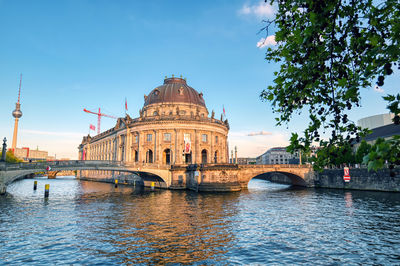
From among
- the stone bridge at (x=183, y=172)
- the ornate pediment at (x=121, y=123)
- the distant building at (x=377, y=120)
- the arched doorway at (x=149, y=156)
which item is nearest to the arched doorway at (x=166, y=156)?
the arched doorway at (x=149, y=156)

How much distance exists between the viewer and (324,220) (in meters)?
22.5

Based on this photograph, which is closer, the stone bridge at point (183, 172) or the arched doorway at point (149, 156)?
the stone bridge at point (183, 172)

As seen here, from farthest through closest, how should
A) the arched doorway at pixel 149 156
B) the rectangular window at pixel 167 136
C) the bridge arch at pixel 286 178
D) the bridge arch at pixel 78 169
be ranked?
the arched doorway at pixel 149 156, the rectangular window at pixel 167 136, the bridge arch at pixel 286 178, the bridge arch at pixel 78 169

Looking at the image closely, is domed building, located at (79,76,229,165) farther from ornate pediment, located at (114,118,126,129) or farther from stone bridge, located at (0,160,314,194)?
stone bridge, located at (0,160,314,194)

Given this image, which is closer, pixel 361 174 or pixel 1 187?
pixel 1 187

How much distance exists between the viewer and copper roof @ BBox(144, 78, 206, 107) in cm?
7519

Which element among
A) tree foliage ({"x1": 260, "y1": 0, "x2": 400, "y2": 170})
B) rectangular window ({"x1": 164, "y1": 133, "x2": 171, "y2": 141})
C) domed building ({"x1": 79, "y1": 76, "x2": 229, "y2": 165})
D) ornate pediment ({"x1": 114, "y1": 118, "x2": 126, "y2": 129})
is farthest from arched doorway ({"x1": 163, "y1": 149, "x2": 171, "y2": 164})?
tree foliage ({"x1": 260, "y1": 0, "x2": 400, "y2": 170})

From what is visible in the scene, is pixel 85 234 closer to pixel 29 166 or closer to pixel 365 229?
pixel 365 229

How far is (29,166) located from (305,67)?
45688 millimetres

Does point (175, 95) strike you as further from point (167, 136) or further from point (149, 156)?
point (149, 156)

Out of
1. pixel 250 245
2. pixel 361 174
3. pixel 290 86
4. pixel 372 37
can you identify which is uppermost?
pixel 372 37

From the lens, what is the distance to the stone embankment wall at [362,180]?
43.2 m

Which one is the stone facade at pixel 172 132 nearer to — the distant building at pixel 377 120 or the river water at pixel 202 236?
the river water at pixel 202 236

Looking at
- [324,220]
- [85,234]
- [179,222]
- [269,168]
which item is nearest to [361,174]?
[269,168]
